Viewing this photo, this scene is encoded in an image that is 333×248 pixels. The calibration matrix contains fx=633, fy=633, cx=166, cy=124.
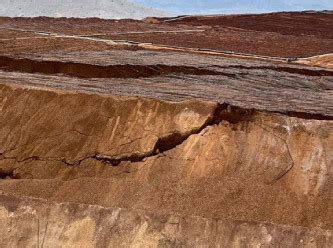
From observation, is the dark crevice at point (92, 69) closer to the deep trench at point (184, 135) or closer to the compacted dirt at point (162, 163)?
the compacted dirt at point (162, 163)

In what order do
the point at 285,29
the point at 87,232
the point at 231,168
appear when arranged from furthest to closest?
the point at 285,29
the point at 231,168
the point at 87,232

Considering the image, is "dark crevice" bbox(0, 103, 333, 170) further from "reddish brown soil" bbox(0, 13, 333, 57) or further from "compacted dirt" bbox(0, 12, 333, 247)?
"reddish brown soil" bbox(0, 13, 333, 57)

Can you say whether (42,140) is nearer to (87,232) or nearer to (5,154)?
(5,154)

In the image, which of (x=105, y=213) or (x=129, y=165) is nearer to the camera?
(x=105, y=213)

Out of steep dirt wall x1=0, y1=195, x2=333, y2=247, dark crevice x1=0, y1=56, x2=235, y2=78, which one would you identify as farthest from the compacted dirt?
dark crevice x1=0, y1=56, x2=235, y2=78

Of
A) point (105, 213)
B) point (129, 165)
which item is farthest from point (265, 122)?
point (105, 213)

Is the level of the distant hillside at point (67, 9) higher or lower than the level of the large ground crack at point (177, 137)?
higher

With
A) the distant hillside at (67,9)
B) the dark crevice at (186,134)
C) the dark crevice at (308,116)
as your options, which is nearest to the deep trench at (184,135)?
the dark crevice at (186,134)
